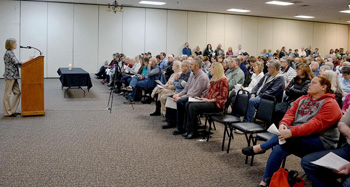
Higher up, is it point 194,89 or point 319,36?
point 319,36

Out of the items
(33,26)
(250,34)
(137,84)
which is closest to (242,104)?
(137,84)

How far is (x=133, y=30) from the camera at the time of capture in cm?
1531

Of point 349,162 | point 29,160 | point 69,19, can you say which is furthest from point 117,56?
point 349,162

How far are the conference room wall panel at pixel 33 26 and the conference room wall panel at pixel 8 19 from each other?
0.22 meters

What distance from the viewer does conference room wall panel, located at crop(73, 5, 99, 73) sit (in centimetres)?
1442

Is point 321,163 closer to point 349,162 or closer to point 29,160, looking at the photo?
point 349,162

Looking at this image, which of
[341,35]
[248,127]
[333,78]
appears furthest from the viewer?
[341,35]

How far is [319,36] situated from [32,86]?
17696 millimetres

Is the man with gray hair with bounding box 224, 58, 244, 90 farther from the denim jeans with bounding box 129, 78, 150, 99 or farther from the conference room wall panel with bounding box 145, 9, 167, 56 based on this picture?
the conference room wall panel with bounding box 145, 9, 167, 56

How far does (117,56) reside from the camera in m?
13.5

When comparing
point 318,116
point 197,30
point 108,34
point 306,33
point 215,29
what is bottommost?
point 318,116

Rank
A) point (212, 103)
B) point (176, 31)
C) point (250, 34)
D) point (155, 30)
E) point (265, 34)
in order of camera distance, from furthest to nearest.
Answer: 1. point (265, 34)
2. point (250, 34)
3. point (176, 31)
4. point (155, 30)
5. point (212, 103)

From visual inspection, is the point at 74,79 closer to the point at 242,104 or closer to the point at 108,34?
the point at 242,104

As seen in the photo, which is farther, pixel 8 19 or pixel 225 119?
pixel 8 19
